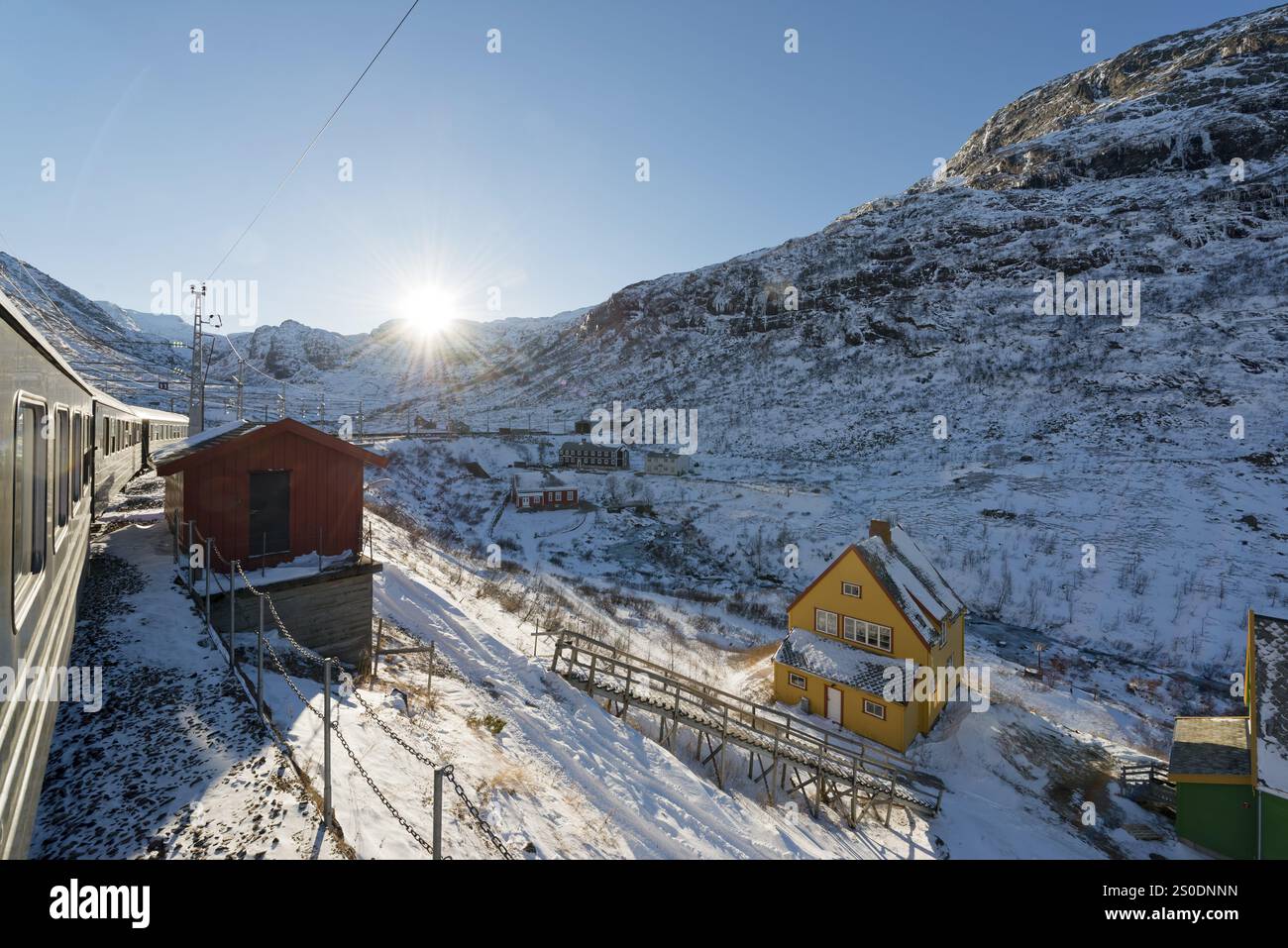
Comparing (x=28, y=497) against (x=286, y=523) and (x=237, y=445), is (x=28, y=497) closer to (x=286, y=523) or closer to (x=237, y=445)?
(x=237, y=445)

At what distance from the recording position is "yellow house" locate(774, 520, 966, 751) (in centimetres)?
1811

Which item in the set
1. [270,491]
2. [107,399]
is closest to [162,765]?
[270,491]

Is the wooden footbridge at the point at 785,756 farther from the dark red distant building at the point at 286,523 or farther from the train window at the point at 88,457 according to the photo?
the train window at the point at 88,457

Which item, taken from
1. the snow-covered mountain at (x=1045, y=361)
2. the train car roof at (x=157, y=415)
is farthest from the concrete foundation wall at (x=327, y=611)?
the snow-covered mountain at (x=1045, y=361)

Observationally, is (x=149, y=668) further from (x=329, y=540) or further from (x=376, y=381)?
(x=376, y=381)

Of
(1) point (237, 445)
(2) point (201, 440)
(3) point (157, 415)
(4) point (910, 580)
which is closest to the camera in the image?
(1) point (237, 445)

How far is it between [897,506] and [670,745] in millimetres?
34882

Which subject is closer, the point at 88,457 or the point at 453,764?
the point at 453,764

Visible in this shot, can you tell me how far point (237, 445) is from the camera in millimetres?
12109

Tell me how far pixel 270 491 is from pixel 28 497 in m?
8.84

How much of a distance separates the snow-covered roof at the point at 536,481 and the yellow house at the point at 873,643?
31.9 meters

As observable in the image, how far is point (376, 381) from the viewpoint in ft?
518

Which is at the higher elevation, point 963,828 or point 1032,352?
point 1032,352
